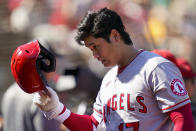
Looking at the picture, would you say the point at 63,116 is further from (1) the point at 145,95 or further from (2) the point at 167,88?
(2) the point at 167,88

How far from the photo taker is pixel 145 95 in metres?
2.85

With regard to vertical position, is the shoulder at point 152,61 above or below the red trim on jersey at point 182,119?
above

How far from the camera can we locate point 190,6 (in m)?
6.57

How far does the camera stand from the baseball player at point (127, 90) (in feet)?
9.09

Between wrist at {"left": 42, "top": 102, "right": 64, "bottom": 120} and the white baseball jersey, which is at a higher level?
the white baseball jersey

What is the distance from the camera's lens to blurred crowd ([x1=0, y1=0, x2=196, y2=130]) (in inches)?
183

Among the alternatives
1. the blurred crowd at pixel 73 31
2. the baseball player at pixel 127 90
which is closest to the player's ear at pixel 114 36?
the baseball player at pixel 127 90

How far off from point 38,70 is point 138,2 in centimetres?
433

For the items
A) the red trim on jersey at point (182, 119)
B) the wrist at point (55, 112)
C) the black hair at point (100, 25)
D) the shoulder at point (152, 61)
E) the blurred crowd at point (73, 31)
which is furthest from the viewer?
the blurred crowd at point (73, 31)

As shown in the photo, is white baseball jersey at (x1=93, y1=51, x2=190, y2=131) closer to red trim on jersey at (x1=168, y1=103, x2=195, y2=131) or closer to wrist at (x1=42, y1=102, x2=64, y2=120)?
red trim on jersey at (x1=168, y1=103, x2=195, y2=131)

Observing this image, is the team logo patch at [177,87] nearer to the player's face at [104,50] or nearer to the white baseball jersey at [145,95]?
the white baseball jersey at [145,95]

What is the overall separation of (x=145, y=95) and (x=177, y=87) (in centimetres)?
21

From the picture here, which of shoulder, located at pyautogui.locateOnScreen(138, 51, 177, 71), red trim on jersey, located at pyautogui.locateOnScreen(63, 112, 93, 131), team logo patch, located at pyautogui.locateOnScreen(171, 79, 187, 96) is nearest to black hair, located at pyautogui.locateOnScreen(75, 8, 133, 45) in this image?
shoulder, located at pyautogui.locateOnScreen(138, 51, 177, 71)

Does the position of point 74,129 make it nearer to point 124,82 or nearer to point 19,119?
point 124,82
